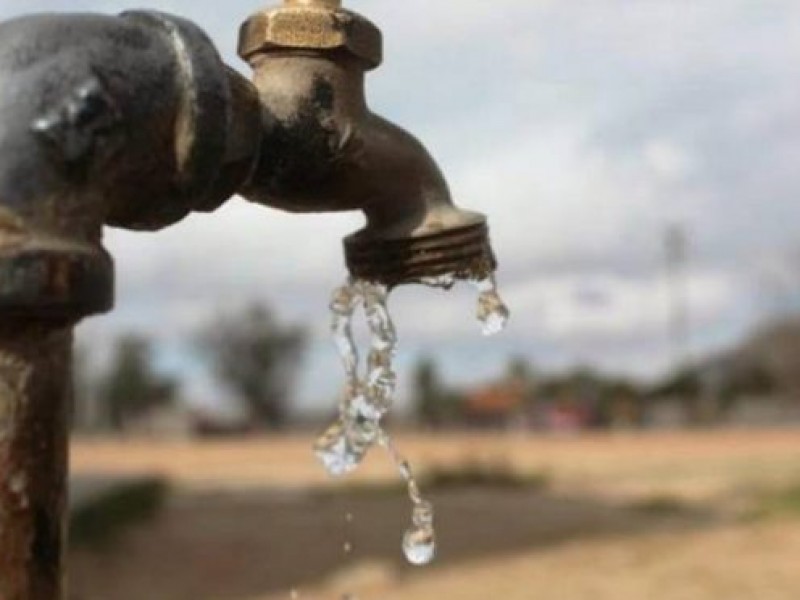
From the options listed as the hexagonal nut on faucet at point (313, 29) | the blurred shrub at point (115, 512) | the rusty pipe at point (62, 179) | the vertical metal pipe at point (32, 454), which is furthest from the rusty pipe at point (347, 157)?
the blurred shrub at point (115, 512)

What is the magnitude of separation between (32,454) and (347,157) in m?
0.39

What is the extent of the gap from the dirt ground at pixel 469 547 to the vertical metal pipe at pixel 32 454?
2.91 m

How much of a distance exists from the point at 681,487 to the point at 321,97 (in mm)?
14958

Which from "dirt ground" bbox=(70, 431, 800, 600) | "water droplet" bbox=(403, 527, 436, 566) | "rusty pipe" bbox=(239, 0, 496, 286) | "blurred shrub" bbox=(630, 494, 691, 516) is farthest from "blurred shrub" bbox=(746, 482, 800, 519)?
"rusty pipe" bbox=(239, 0, 496, 286)

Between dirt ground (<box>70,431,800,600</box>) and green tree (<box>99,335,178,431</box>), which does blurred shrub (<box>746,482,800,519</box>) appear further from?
green tree (<box>99,335,178,431</box>)

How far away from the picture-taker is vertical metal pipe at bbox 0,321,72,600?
90 centimetres

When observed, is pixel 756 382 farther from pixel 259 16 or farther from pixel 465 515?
pixel 259 16

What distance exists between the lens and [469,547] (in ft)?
28.7

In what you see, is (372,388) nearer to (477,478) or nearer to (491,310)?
(491,310)

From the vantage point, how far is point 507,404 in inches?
1826

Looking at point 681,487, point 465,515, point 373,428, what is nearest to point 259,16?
point 373,428

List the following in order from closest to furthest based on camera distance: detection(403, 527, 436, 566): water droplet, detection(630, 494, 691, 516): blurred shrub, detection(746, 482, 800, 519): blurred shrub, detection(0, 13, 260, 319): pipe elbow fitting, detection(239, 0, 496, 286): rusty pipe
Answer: detection(0, 13, 260, 319): pipe elbow fitting
detection(239, 0, 496, 286): rusty pipe
detection(403, 527, 436, 566): water droplet
detection(746, 482, 800, 519): blurred shrub
detection(630, 494, 691, 516): blurred shrub

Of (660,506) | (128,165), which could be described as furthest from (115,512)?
(128,165)

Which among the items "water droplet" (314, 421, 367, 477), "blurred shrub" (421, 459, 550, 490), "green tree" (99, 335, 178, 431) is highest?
"water droplet" (314, 421, 367, 477)
